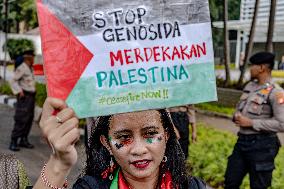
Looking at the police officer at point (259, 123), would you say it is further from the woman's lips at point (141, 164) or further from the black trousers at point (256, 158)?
the woman's lips at point (141, 164)

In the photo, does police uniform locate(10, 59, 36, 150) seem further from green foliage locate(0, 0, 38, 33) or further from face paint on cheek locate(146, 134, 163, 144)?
green foliage locate(0, 0, 38, 33)

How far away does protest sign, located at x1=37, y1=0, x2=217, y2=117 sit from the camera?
166 centimetres

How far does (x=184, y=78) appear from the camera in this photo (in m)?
1.77

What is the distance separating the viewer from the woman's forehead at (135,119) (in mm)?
1989

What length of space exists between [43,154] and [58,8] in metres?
6.50

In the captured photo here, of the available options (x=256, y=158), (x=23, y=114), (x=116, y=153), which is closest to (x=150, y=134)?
(x=116, y=153)

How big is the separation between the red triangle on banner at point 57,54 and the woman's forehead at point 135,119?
37cm

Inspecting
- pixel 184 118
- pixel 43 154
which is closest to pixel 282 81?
pixel 43 154

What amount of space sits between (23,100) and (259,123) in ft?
15.0

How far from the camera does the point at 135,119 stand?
1987 mm

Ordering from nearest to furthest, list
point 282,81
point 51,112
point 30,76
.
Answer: point 51,112 < point 30,76 < point 282,81

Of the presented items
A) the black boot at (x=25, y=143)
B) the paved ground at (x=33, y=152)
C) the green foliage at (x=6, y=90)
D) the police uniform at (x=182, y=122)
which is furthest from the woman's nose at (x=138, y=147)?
the green foliage at (x=6, y=90)

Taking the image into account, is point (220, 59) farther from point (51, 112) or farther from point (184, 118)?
point (51, 112)

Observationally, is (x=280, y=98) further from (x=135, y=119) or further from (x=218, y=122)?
(x=218, y=122)
